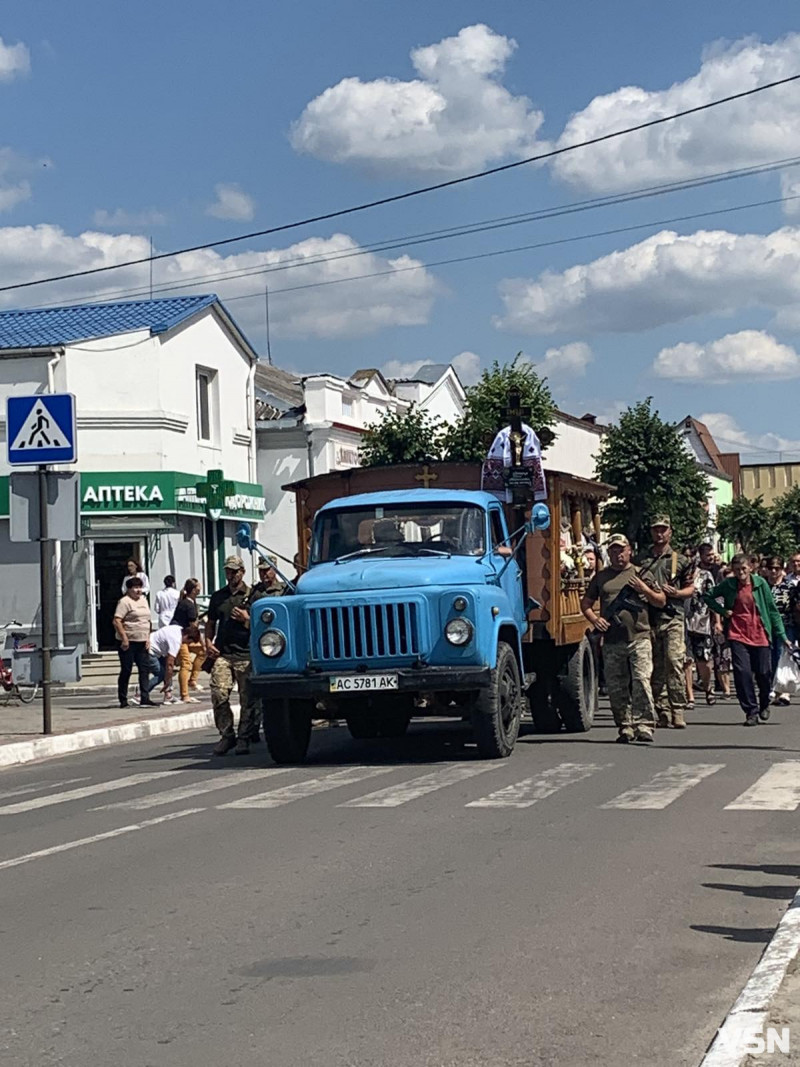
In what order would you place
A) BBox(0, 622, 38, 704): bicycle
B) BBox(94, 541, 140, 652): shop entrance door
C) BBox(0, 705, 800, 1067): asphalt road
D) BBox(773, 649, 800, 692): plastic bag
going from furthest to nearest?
BBox(94, 541, 140, 652): shop entrance door < BBox(0, 622, 38, 704): bicycle < BBox(773, 649, 800, 692): plastic bag < BBox(0, 705, 800, 1067): asphalt road

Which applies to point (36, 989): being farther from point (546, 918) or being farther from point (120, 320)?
point (120, 320)

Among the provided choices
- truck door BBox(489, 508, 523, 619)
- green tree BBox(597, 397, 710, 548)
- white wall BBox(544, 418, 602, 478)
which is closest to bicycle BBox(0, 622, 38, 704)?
truck door BBox(489, 508, 523, 619)

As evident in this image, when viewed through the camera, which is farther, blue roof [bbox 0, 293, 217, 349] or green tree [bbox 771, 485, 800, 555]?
green tree [bbox 771, 485, 800, 555]

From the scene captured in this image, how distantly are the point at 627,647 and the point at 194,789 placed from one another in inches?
179

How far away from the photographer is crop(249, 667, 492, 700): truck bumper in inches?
508

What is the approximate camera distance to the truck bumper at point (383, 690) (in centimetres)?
1291

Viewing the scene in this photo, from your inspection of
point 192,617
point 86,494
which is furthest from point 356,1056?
point 86,494

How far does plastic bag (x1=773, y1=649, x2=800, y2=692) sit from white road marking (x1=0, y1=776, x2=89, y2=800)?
29.3 feet

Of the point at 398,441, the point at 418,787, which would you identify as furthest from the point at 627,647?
the point at 398,441

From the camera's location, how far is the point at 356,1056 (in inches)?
202

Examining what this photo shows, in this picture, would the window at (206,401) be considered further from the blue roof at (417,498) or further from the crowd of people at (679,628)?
the blue roof at (417,498)

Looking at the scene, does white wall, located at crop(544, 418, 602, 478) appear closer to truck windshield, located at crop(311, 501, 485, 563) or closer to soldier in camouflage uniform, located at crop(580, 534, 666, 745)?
soldier in camouflage uniform, located at crop(580, 534, 666, 745)

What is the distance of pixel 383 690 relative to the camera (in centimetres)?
1303

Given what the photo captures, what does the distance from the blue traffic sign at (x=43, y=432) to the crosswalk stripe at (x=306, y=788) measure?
19.7 feet
